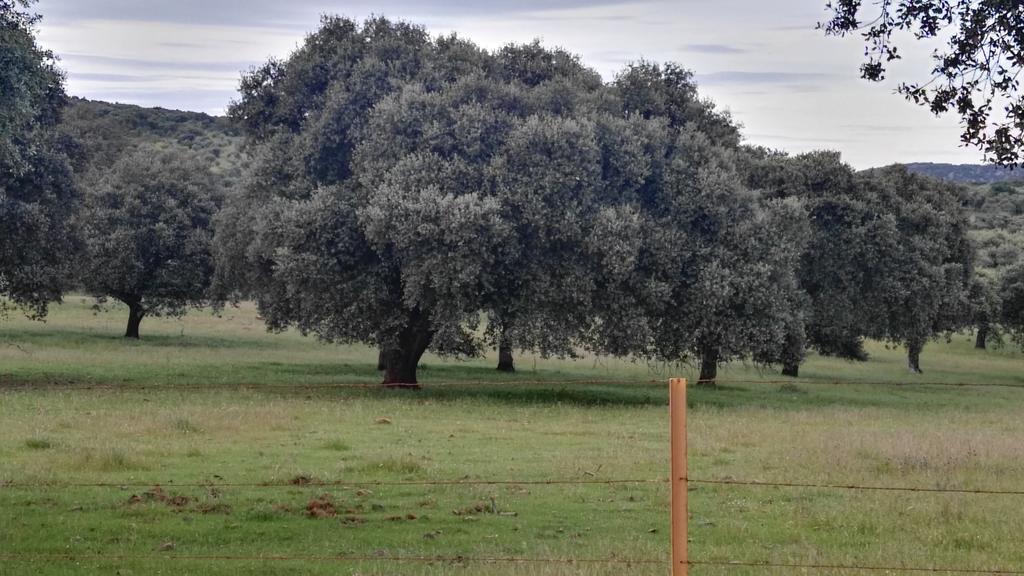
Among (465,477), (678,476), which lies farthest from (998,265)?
(678,476)

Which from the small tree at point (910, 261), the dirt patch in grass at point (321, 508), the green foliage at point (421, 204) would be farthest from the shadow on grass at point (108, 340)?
the dirt patch in grass at point (321, 508)

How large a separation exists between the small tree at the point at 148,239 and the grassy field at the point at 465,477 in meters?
17.3

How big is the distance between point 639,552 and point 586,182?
20.4 meters

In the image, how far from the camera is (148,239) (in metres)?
54.2

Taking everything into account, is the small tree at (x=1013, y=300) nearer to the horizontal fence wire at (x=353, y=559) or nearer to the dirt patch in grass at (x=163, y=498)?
the dirt patch in grass at (x=163, y=498)

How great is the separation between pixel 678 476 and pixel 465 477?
31.7ft

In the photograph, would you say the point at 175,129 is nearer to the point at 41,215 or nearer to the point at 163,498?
the point at 41,215

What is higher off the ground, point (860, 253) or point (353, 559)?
point (860, 253)

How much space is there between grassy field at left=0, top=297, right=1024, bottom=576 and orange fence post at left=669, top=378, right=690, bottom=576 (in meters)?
2.74

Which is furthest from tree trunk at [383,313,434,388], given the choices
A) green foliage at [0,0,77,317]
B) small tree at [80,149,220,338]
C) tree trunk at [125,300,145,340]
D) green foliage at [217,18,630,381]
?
tree trunk at [125,300,145,340]

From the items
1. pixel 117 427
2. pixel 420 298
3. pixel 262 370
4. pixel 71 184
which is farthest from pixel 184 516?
pixel 262 370

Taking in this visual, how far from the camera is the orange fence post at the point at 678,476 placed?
7.92 m

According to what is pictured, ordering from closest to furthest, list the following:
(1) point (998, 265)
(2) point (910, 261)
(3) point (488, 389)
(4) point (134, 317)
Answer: (3) point (488, 389), (2) point (910, 261), (4) point (134, 317), (1) point (998, 265)

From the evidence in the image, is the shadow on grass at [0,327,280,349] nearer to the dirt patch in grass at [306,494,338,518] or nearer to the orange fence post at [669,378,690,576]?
the dirt patch in grass at [306,494,338,518]
